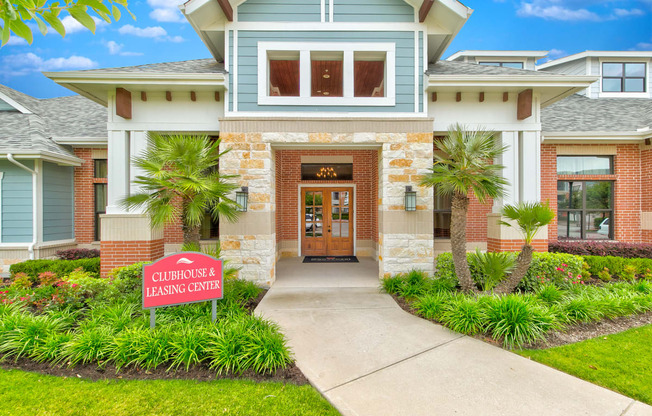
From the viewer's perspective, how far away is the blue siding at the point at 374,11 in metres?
6.45

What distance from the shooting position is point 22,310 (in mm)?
4613

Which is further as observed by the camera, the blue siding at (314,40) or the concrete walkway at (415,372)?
the blue siding at (314,40)

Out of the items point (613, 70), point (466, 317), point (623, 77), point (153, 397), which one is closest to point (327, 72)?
point (466, 317)

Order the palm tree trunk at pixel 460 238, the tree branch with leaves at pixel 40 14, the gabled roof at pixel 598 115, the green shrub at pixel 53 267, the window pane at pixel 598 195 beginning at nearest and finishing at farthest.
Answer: the tree branch with leaves at pixel 40 14 → the palm tree trunk at pixel 460 238 → the green shrub at pixel 53 267 → the gabled roof at pixel 598 115 → the window pane at pixel 598 195

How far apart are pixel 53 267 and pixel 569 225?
578 inches

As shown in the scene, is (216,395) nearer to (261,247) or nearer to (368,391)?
(368,391)

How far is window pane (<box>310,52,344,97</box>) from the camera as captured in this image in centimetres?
677

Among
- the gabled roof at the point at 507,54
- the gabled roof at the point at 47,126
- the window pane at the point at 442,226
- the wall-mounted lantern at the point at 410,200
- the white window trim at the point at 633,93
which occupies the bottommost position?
the window pane at the point at 442,226

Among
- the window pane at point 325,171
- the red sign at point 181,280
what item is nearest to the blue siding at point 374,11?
the window pane at point 325,171

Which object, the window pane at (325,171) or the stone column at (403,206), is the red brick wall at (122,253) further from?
the stone column at (403,206)

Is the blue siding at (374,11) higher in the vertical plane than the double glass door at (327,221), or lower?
higher

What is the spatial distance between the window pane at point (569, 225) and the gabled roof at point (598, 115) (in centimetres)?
263

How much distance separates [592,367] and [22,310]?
799 cm

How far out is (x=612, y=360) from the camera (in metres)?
3.42
